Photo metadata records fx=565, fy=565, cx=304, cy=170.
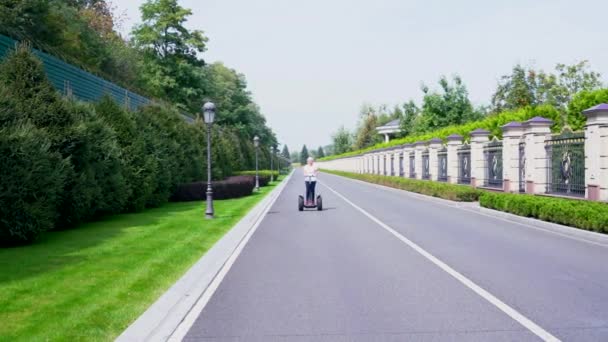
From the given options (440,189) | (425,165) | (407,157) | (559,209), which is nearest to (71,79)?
(559,209)

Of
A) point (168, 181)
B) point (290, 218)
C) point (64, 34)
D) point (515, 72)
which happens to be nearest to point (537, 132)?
point (290, 218)

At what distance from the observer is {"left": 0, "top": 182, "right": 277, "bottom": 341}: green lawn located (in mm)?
5742

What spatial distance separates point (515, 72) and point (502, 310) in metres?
57.7

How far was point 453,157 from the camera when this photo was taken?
106 ft

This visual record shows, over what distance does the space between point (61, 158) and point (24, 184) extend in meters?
1.75

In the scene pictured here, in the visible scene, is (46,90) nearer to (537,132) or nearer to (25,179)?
(25,179)

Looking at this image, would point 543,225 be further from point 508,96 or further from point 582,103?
point 508,96

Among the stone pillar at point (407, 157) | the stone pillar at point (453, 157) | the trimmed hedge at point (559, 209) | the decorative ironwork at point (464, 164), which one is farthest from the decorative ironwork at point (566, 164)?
the stone pillar at point (407, 157)

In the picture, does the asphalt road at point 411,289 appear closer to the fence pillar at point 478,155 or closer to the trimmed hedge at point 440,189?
the trimmed hedge at point 440,189

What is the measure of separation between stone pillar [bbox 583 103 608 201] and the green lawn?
1040 cm

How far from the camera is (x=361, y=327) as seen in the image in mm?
5707

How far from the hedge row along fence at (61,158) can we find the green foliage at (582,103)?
1759 centimetres

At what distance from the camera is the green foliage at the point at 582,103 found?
23214 mm

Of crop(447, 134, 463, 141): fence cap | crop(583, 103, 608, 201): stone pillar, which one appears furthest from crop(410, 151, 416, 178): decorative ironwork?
crop(583, 103, 608, 201): stone pillar
